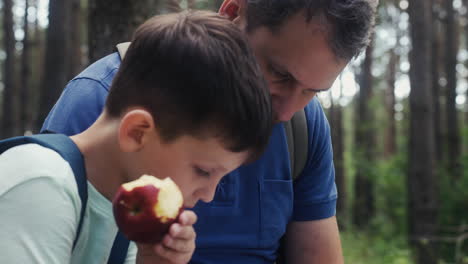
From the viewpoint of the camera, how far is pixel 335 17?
2162mm

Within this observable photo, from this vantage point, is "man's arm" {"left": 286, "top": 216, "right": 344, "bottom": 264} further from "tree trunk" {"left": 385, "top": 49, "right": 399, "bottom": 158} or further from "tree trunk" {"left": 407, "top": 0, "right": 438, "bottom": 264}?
"tree trunk" {"left": 385, "top": 49, "right": 399, "bottom": 158}

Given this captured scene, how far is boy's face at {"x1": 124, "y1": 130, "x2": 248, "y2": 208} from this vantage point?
1713 mm

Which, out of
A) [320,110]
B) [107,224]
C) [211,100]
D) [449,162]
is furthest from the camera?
[449,162]

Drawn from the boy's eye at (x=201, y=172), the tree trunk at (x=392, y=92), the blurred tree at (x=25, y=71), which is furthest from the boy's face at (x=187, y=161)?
the tree trunk at (x=392, y=92)

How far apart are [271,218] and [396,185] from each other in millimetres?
15601

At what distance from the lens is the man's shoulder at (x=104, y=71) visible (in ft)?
7.25

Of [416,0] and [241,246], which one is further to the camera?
[416,0]

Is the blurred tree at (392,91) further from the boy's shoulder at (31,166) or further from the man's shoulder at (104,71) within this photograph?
the boy's shoulder at (31,166)

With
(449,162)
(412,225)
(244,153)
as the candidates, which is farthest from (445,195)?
(244,153)

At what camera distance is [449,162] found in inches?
563

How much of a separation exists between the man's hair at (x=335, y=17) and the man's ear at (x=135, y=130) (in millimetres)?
734

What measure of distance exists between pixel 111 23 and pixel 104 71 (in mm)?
1778

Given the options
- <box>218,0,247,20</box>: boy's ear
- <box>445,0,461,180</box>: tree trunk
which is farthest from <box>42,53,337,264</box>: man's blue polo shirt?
<box>445,0,461,180</box>: tree trunk

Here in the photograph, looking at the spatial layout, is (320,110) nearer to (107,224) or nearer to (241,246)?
(241,246)
